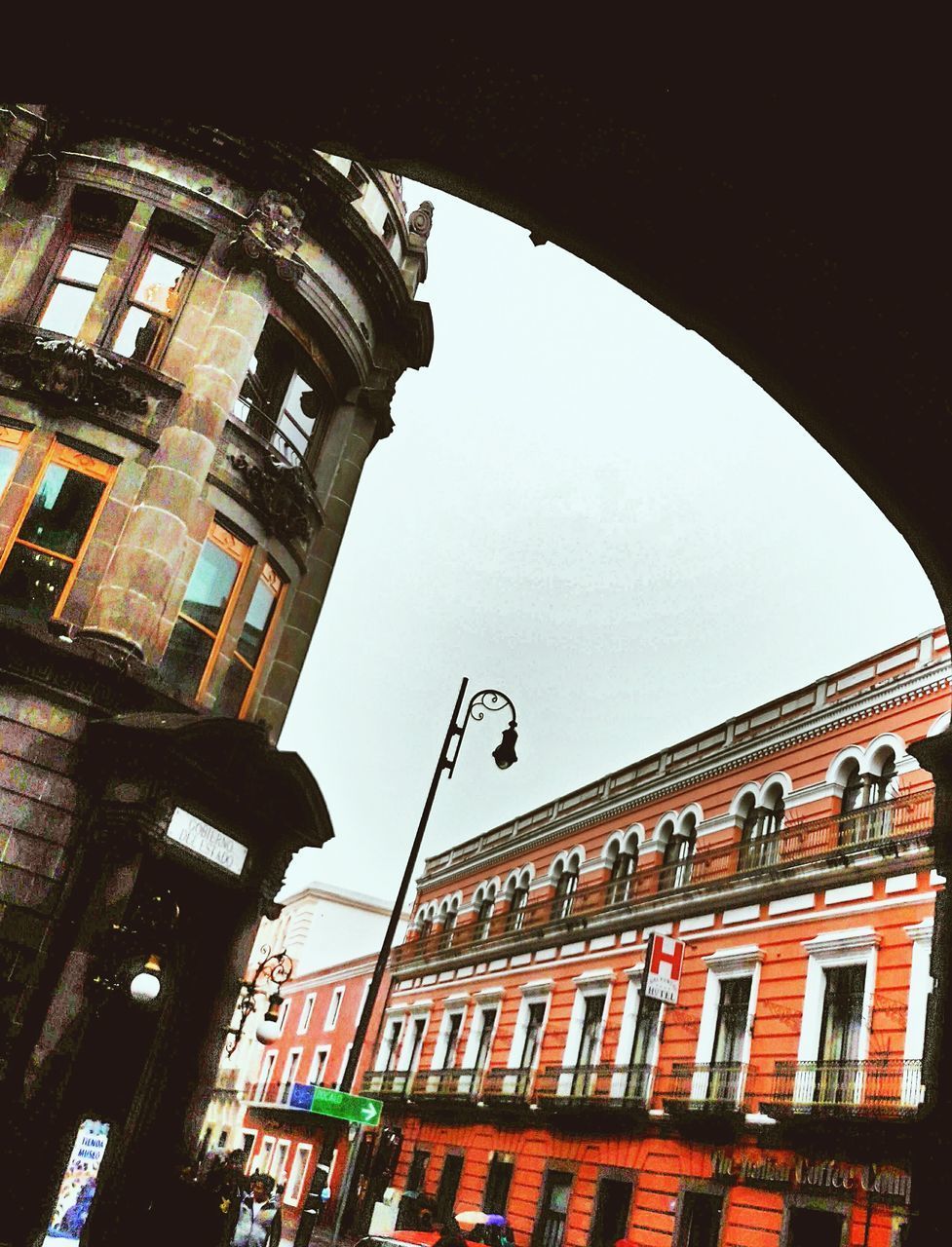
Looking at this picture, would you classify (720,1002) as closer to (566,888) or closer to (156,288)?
(566,888)

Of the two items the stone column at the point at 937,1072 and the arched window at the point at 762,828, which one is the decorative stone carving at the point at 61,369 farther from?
the arched window at the point at 762,828

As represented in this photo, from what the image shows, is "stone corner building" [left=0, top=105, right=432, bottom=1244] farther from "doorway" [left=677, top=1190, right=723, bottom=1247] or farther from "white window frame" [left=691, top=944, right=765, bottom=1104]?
"doorway" [left=677, top=1190, right=723, bottom=1247]

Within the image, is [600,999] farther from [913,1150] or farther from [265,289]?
[913,1150]

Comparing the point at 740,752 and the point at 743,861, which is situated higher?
the point at 740,752

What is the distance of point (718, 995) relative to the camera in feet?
79.9

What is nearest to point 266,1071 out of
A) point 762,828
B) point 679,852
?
point 679,852

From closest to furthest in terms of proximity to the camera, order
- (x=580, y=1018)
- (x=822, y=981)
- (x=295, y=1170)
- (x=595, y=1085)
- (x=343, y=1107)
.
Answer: (x=343, y=1107) → (x=822, y=981) → (x=595, y=1085) → (x=580, y=1018) → (x=295, y=1170)

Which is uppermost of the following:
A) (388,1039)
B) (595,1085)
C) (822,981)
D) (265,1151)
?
(822,981)

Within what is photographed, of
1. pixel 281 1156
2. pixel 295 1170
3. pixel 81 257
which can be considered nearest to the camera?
pixel 81 257

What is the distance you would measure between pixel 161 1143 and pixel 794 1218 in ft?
37.8

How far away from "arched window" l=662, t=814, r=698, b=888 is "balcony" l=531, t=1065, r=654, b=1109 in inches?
173

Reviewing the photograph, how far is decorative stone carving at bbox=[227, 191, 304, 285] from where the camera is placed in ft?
52.9

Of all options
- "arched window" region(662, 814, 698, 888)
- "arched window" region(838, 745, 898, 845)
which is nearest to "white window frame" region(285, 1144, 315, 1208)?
"arched window" region(662, 814, 698, 888)

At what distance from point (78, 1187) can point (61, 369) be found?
9691mm
